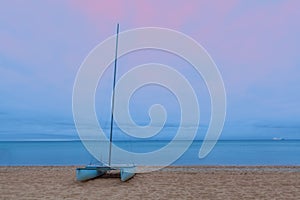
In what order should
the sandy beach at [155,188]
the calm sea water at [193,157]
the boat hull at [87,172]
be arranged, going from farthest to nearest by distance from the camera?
the calm sea water at [193,157]
the boat hull at [87,172]
the sandy beach at [155,188]

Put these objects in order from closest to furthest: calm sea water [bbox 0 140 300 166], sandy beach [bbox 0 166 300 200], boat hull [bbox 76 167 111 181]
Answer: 1. sandy beach [bbox 0 166 300 200]
2. boat hull [bbox 76 167 111 181]
3. calm sea water [bbox 0 140 300 166]

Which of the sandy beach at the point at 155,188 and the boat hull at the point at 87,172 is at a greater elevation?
the boat hull at the point at 87,172

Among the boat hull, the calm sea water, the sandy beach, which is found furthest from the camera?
the calm sea water

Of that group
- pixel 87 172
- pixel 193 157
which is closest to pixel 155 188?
pixel 87 172

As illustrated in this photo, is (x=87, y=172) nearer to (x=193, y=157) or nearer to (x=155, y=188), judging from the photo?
(x=155, y=188)

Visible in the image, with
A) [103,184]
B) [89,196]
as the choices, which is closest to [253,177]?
[103,184]

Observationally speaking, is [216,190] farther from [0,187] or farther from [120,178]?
[0,187]

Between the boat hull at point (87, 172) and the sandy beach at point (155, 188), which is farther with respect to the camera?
the boat hull at point (87, 172)

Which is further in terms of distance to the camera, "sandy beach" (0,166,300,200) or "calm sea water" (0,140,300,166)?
"calm sea water" (0,140,300,166)

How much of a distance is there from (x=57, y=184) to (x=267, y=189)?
6.28m

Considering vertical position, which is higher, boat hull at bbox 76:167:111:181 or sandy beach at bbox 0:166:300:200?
boat hull at bbox 76:167:111:181

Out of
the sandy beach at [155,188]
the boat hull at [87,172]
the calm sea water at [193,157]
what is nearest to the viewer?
the sandy beach at [155,188]

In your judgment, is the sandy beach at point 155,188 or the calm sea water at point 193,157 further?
the calm sea water at point 193,157

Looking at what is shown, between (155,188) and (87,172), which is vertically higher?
(87,172)
